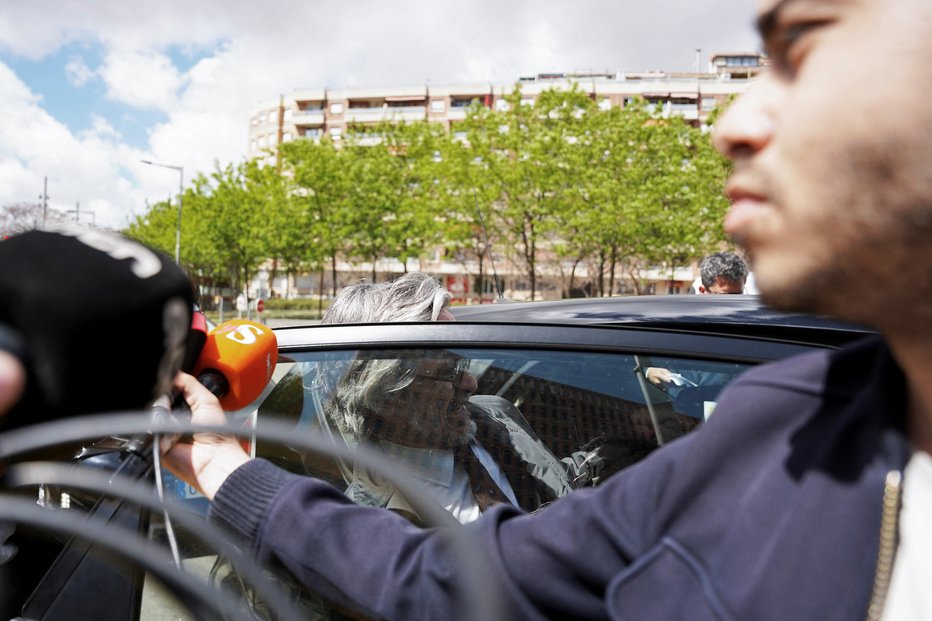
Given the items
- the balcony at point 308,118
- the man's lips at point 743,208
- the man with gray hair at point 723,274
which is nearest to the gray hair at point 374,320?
the man's lips at point 743,208

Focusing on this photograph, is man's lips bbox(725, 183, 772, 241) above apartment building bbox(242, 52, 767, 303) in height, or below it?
below

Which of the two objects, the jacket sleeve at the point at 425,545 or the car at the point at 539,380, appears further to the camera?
the car at the point at 539,380

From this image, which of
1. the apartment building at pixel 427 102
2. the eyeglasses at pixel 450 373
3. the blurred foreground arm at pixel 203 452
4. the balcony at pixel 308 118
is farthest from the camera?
the balcony at pixel 308 118

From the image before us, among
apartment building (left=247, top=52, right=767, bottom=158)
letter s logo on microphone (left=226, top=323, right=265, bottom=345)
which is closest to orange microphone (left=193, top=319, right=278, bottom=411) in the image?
letter s logo on microphone (left=226, top=323, right=265, bottom=345)

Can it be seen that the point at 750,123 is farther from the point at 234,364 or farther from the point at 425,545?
the point at 234,364

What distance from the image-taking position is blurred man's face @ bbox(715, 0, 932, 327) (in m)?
0.64

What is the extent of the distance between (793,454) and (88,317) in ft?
2.49

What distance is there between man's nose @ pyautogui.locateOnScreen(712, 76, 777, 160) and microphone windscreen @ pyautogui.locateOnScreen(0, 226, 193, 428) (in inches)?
24.3

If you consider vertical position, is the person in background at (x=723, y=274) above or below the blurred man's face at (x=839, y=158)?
above

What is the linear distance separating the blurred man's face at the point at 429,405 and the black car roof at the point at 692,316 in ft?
0.57

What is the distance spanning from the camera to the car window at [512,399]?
175 centimetres

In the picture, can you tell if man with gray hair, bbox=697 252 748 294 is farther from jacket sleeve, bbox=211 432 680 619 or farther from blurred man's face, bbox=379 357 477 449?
jacket sleeve, bbox=211 432 680 619

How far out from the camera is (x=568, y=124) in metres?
19.5

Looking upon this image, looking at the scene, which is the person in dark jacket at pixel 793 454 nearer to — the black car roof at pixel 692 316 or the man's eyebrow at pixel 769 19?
the man's eyebrow at pixel 769 19
